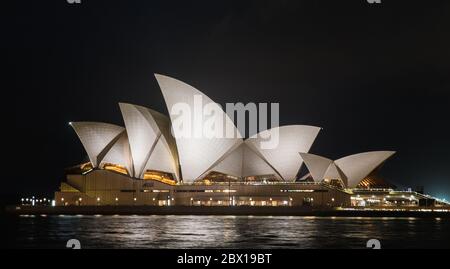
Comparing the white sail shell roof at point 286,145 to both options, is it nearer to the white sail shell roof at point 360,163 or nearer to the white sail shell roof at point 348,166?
the white sail shell roof at point 348,166

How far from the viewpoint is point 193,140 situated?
76.0 metres

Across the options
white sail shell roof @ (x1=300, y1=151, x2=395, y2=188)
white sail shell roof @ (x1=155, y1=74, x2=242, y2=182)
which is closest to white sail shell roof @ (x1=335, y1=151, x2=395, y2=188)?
white sail shell roof @ (x1=300, y1=151, x2=395, y2=188)

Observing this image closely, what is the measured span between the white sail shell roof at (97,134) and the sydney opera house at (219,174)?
0.12 meters

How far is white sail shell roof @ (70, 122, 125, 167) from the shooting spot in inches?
3110

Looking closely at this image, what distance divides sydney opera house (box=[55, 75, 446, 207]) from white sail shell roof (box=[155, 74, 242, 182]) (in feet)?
0.56

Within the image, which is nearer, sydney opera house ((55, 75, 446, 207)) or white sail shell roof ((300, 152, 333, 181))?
sydney opera house ((55, 75, 446, 207))

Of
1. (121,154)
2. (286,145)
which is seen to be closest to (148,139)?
(121,154)

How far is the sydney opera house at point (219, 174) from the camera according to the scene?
79.4 metres

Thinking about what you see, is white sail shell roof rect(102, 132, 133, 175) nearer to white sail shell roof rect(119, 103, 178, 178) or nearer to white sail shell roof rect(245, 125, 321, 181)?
white sail shell roof rect(119, 103, 178, 178)

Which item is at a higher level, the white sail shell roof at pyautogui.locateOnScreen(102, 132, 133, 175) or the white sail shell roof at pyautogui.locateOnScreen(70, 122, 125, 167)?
the white sail shell roof at pyautogui.locateOnScreen(70, 122, 125, 167)

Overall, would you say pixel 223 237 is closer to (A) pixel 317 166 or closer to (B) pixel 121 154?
(B) pixel 121 154

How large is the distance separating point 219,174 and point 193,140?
33.2 ft

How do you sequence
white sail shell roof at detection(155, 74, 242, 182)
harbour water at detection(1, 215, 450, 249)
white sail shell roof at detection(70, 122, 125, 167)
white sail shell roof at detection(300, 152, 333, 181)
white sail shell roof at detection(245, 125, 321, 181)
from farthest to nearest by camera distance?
white sail shell roof at detection(300, 152, 333, 181) → white sail shell roof at detection(245, 125, 321, 181) → white sail shell roof at detection(70, 122, 125, 167) → white sail shell roof at detection(155, 74, 242, 182) → harbour water at detection(1, 215, 450, 249)
